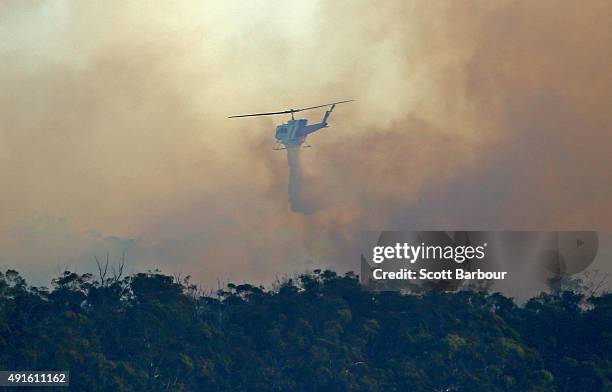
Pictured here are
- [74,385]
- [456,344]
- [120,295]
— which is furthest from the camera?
[120,295]

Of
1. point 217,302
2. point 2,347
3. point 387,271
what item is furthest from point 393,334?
point 2,347

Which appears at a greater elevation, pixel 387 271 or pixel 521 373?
pixel 387 271

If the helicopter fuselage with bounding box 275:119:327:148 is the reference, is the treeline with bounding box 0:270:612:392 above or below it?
below

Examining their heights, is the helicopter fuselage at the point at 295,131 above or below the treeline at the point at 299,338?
above

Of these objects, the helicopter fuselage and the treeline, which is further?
the helicopter fuselage

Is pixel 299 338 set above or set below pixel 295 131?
below

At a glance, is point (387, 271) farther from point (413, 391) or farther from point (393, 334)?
point (413, 391)

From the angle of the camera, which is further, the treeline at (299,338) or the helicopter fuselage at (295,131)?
the helicopter fuselage at (295,131)

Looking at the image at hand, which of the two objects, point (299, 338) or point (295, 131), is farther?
point (295, 131)
